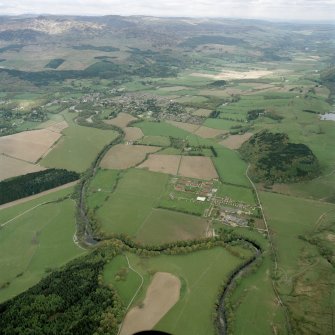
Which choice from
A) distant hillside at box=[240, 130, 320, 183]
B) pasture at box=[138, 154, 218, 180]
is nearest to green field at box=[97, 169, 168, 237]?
pasture at box=[138, 154, 218, 180]

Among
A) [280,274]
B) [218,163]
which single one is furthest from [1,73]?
[280,274]

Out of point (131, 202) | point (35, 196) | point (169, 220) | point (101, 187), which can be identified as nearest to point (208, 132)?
point (101, 187)

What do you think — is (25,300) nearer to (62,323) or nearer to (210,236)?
(62,323)

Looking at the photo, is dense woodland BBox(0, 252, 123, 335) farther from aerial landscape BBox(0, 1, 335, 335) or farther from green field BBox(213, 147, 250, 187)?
green field BBox(213, 147, 250, 187)

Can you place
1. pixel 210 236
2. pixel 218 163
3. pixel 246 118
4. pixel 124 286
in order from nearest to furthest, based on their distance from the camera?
pixel 124 286
pixel 210 236
pixel 218 163
pixel 246 118

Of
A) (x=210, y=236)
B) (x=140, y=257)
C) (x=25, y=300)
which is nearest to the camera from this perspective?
(x=25, y=300)

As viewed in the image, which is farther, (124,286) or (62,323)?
(124,286)
